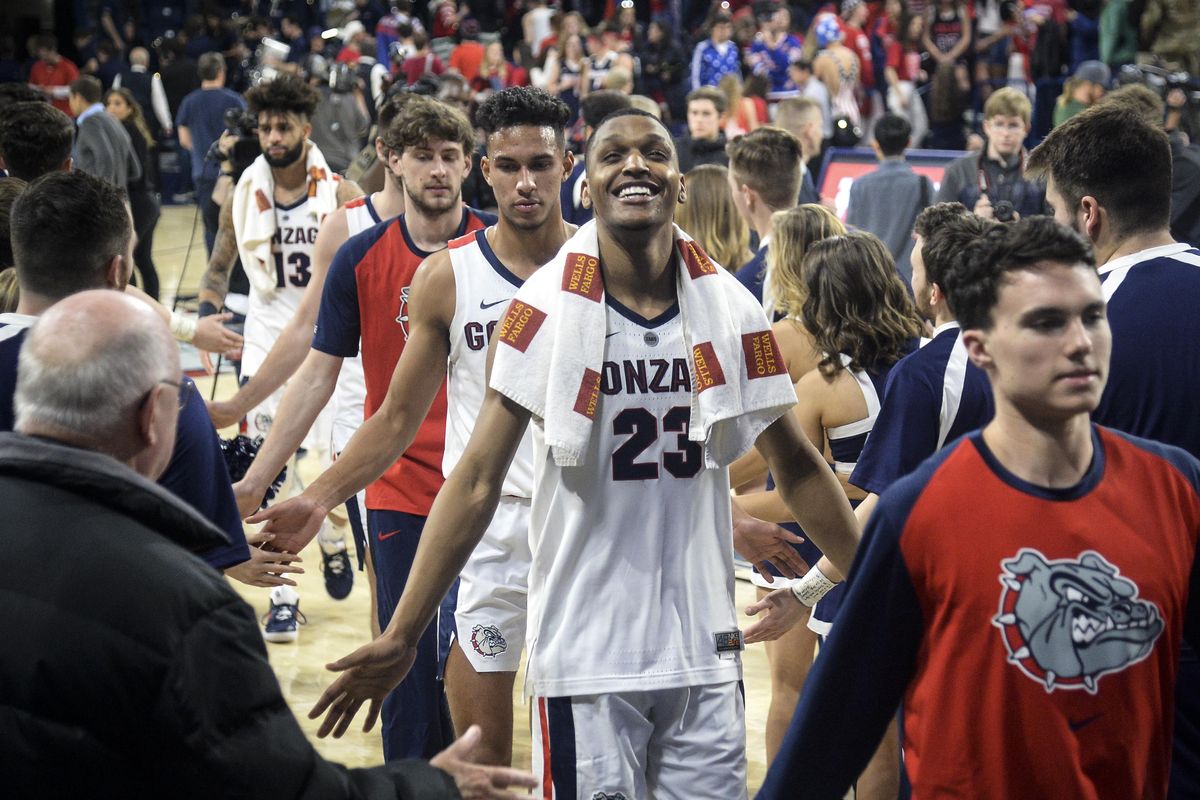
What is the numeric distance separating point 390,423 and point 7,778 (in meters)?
2.19

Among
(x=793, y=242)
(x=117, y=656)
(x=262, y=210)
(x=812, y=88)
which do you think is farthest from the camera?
(x=812, y=88)

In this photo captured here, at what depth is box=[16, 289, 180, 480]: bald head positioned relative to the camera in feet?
7.66

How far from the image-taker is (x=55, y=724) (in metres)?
2.15

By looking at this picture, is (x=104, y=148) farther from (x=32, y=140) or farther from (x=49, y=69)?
(x=49, y=69)

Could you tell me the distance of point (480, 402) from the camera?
4.45 metres

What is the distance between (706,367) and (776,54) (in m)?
15.5

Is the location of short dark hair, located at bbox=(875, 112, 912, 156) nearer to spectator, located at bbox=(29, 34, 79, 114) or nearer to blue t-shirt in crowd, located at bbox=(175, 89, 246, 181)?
blue t-shirt in crowd, located at bbox=(175, 89, 246, 181)

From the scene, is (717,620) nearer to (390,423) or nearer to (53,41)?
(390,423)

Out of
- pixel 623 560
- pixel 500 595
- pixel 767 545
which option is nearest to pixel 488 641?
pixel 500 595

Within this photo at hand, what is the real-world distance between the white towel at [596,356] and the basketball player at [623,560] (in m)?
0.01

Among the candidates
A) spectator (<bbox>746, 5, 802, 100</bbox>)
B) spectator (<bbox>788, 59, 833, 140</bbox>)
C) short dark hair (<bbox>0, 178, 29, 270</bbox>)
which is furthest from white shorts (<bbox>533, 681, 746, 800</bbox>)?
spectator (<bbox>746, 5, 802, 100</bbox>)

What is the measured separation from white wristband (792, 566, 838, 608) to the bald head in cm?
196

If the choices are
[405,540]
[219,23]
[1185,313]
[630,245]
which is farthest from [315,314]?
[219,23]

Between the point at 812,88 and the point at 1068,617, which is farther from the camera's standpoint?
the point at 812,88
